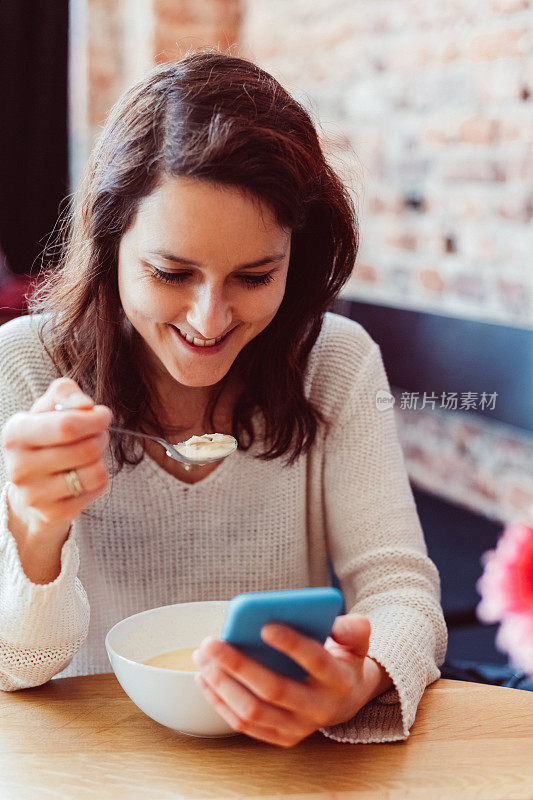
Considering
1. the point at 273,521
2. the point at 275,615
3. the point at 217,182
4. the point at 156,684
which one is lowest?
the point at 273,521

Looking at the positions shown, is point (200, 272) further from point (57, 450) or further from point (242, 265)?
point (57, 450)

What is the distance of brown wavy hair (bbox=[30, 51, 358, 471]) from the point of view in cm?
101

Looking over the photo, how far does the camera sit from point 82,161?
12.0ft

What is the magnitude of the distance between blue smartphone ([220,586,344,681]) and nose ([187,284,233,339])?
0.38 m

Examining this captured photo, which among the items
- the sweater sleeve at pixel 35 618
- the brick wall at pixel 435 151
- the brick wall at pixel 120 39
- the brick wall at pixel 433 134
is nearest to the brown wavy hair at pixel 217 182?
the sweater sleeve at pixel 35 618

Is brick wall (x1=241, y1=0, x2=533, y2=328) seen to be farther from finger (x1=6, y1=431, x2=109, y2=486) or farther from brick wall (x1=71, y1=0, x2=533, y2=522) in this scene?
finger (x1=6, y1=431, x2=109, y2=486)

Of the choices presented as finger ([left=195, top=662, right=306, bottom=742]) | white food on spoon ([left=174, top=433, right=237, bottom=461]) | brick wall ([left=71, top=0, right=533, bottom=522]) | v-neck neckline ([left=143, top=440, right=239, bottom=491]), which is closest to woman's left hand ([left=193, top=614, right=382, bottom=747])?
finger ([left=195, top=662, right=306, bottom=742])

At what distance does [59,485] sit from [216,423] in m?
0.53

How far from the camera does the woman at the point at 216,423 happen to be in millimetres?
801

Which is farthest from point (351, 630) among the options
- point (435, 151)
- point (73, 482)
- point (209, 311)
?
point (435, 151)

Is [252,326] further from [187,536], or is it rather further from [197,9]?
[197,9]

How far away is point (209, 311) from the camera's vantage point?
999 mm

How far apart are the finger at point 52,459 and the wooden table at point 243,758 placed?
0.85 ft

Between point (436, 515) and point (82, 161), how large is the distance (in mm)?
2196
